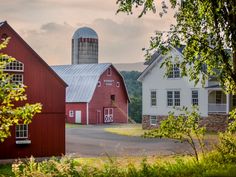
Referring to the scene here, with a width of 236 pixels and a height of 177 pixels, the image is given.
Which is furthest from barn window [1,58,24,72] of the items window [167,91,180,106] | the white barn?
window [167,91,180,106]

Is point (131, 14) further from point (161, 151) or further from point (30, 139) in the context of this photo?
point (161, 151)

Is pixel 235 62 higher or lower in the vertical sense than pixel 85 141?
higher

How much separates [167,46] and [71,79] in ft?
161

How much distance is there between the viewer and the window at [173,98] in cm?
4941

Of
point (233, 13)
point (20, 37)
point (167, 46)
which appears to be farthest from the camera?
point (20, 37)

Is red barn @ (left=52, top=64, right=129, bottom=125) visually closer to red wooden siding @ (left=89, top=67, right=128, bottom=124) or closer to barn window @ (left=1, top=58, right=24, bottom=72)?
red wooden siding @ (left=89, top=67, right=128, bottom=124)

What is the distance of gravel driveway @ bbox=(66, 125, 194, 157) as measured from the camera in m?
31.4

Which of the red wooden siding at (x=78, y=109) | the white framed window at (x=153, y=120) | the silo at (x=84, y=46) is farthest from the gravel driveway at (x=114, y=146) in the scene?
the silo at (x=84, y=46)

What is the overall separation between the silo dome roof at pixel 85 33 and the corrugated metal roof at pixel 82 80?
1705 centimetres

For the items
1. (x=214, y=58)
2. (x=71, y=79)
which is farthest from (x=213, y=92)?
(x=214, y=58)

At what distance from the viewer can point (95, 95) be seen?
206 feet

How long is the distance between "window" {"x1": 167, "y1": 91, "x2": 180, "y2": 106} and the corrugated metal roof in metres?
14.1

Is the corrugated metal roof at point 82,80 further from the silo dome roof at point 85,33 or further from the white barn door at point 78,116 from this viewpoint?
the silo dome roof at point 85,33

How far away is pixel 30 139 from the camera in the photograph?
29.5m
